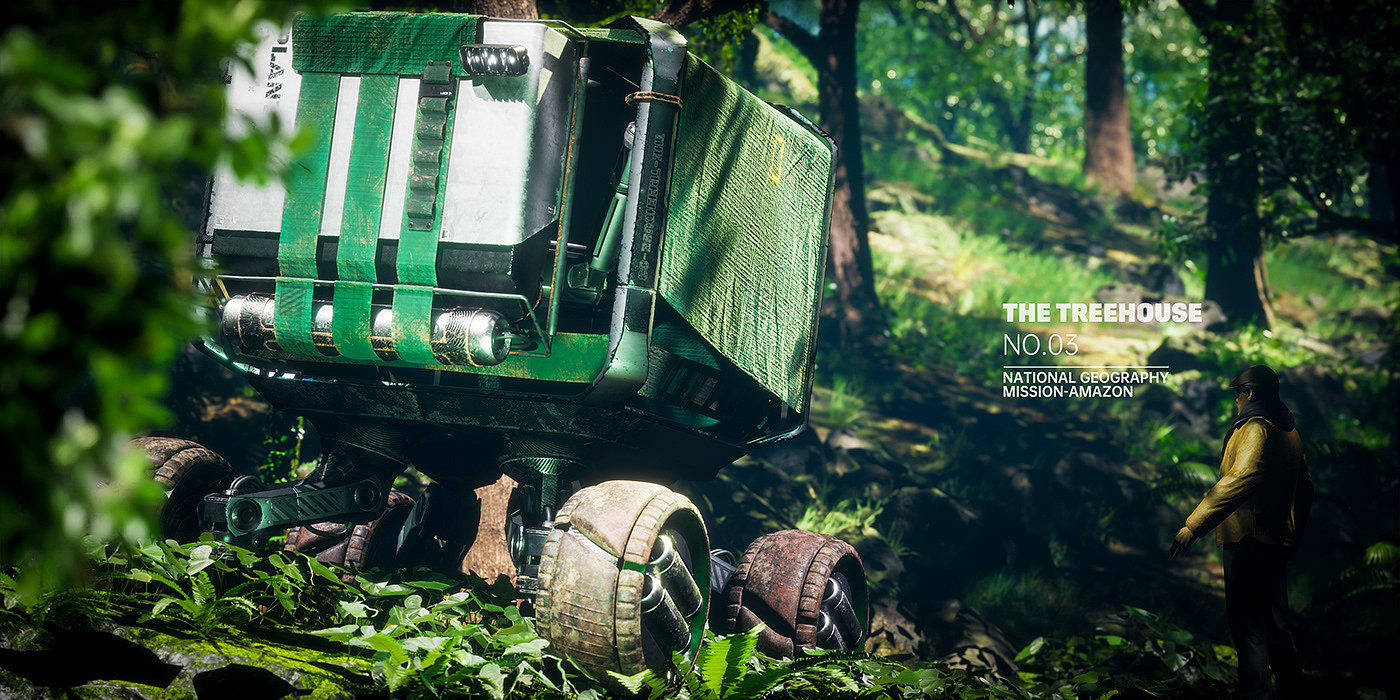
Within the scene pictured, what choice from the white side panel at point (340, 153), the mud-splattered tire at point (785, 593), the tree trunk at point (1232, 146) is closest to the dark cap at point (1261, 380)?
the mud-splattered tire at point (785, 593)

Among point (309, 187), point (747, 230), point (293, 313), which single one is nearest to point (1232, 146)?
point (747, 230)

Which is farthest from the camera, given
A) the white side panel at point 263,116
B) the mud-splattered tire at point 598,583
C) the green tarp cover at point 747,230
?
the green tarp cover at point 747,230

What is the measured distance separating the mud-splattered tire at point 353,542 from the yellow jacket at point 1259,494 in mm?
4759

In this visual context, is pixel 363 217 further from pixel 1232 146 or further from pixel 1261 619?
pixel 1232 146

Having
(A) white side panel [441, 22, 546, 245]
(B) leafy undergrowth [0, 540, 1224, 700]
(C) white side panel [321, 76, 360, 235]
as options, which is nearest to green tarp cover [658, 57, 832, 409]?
(A) white side panel [441, 22, 546, 245]

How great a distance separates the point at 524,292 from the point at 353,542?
2.60 metres

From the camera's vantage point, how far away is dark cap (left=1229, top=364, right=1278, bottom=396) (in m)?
5.13

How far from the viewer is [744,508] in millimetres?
8406

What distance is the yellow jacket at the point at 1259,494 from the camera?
4.92 m

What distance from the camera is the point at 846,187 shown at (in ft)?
41.1

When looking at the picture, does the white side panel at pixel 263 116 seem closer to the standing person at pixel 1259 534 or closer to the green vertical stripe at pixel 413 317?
the green vertical stripe at pixel 413 317

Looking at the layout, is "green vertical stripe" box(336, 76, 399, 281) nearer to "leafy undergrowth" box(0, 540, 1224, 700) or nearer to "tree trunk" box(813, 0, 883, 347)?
"leafy undergrowth" box(0, 540, 1224, 700)

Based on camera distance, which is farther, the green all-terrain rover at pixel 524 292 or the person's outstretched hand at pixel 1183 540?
the person's outstretched hand at pixel 1183 540

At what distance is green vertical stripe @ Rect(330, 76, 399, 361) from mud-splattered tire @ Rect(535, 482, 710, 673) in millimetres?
1206
